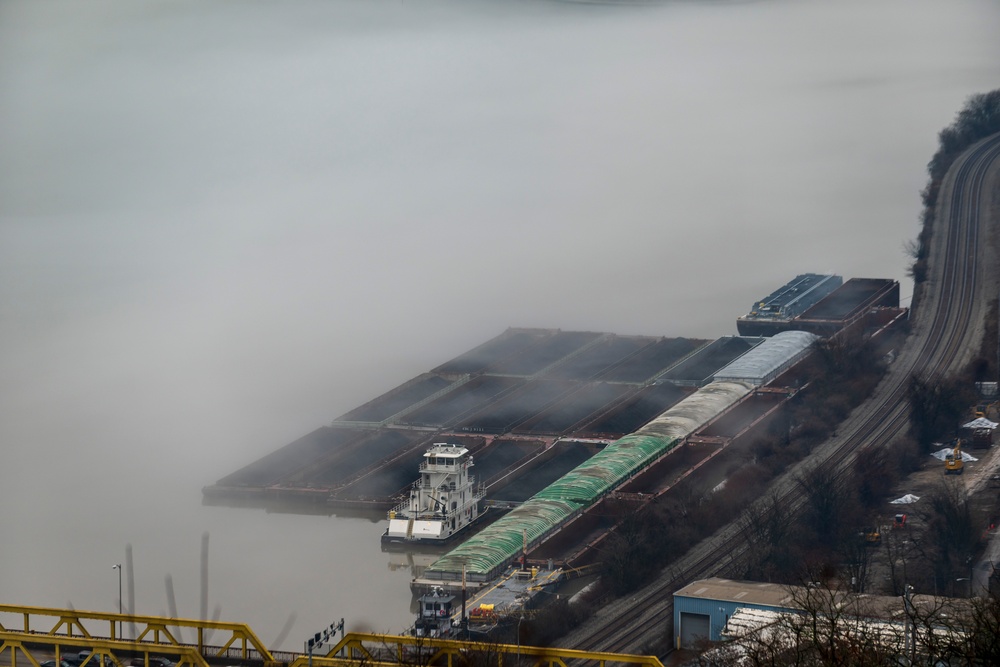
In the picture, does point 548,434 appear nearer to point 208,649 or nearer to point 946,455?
point 946,455

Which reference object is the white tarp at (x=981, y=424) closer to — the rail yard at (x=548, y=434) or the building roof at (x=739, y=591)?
the rail yard at (x=548, y=434)

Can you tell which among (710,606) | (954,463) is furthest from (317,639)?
(954,463)

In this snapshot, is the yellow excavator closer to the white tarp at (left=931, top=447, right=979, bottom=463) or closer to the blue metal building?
the white tarp at (left=931, top=447, right=979, bottom=463)

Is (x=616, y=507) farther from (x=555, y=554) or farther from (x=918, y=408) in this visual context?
(x=918, y=408)

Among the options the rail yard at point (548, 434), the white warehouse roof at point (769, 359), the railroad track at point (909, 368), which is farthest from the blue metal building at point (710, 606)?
the white warehouse roof at point (769, 359)

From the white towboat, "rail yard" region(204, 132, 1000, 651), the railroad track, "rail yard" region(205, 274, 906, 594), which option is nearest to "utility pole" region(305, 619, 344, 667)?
the railroad track
